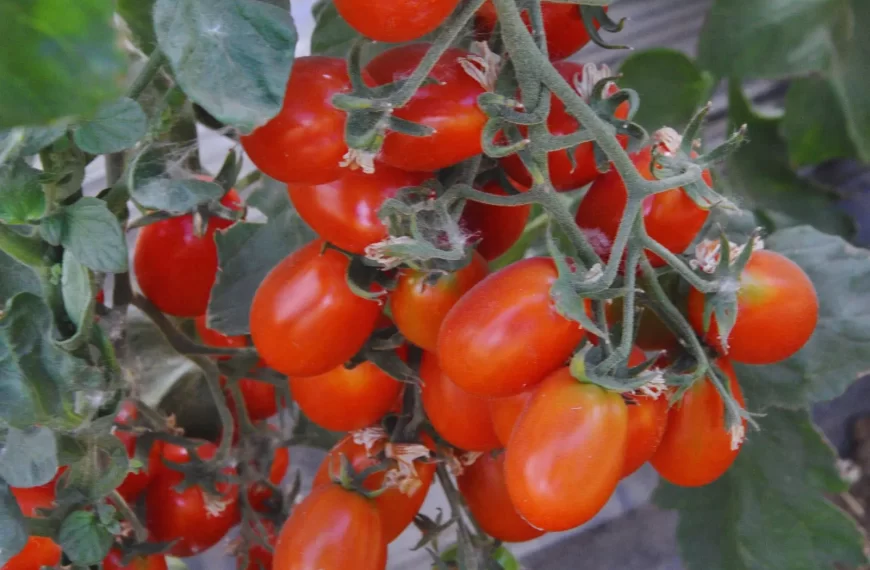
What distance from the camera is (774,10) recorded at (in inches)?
31.5

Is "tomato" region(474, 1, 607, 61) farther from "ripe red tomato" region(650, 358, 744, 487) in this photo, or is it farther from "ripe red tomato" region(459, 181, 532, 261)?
"ripe red tomato" region(650, 358, 744, 487)

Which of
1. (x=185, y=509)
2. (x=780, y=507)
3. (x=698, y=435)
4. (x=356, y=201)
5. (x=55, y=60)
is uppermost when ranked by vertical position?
(x=55, y=60)

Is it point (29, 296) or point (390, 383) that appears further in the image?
point (390, 383)

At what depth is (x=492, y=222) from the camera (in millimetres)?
352

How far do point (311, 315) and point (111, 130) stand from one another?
0.39ft

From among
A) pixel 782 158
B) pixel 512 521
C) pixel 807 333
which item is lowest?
pixel 782 158

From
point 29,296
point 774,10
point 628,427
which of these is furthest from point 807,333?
point 774,10

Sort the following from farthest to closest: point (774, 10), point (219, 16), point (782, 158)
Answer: point (782, 158), point (774, 10), point (219, 16)

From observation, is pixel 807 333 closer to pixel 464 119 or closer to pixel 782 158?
pixel 464 119

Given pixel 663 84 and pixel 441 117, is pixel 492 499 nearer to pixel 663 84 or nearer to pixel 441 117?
pixel 441 117

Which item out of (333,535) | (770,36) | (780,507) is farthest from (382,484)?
(770,36)

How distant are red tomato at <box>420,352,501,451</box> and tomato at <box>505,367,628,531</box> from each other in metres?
0.06

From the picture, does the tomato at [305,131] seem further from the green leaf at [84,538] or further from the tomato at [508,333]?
A: the green leaf at [84,538]

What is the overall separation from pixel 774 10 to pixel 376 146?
2.38 feet
